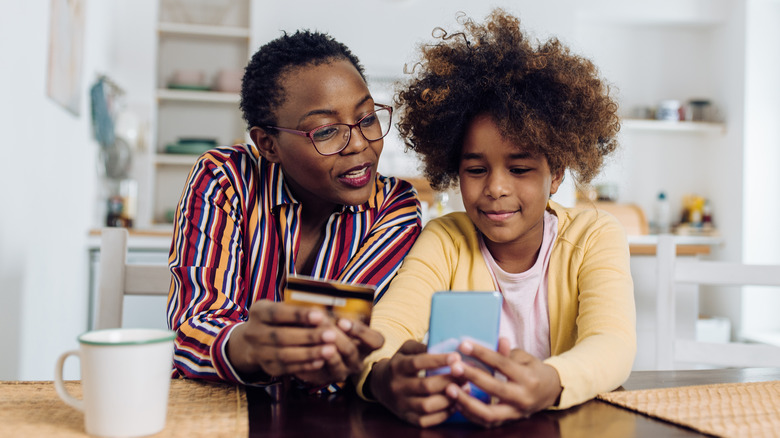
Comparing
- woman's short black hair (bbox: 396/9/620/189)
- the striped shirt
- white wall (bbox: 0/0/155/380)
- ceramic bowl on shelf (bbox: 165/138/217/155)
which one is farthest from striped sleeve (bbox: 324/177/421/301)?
ceramic bowl on shelf (bbox: 165/138/217/155)

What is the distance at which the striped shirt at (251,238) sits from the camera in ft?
3.08

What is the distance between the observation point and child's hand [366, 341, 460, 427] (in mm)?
618

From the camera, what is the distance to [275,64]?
1093 mm

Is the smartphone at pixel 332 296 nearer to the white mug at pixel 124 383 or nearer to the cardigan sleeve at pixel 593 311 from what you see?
the white mug at pixel 124 383

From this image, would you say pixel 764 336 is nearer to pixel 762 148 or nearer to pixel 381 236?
pixel 762 148

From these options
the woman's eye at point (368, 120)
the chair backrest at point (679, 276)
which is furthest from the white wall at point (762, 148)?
the woman's eye at point (368, 120)

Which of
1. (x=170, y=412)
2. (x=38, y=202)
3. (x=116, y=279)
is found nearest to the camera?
(x=170, y=412)

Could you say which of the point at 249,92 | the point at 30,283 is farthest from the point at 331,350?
the point at 30,283

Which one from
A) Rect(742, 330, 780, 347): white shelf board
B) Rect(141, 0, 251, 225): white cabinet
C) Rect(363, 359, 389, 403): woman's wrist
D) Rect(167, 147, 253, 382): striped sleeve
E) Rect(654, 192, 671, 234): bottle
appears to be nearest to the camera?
Rect(363, 359, 389, 403): woman's wrist

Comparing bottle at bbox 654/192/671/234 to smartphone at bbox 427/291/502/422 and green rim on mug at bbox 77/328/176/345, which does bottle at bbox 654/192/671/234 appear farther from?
green rim on mug at bbox 77/328/176/345

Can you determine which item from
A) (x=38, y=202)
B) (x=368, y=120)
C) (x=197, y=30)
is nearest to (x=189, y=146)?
(x=197, y=30)

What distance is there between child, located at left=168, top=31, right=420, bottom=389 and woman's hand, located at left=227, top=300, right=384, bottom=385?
171mm

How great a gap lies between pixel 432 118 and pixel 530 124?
6.7 inches

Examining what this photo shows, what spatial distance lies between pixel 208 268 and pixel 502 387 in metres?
0.51
